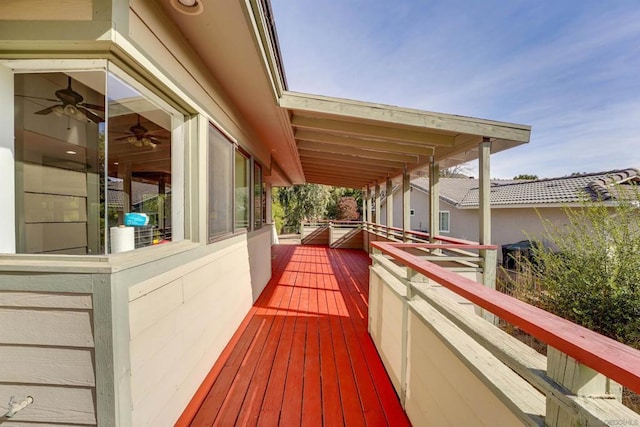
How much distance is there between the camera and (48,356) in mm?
1307

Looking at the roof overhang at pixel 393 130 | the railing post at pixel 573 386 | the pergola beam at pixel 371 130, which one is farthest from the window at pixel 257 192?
the railing post at pixel 573 386

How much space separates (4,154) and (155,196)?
2.85ft

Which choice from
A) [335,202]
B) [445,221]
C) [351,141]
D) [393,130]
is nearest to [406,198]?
[351,141]

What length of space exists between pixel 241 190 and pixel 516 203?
10.4 m

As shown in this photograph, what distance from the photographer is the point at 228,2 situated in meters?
Answer: 1.52

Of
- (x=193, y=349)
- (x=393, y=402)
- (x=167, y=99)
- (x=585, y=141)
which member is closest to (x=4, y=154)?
(x=167, y=99)

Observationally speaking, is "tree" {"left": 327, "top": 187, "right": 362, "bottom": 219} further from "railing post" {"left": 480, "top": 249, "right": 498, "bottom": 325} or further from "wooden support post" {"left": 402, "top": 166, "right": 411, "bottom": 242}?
"railing post" {"left": 480, "top": 249, "right": 498, "bottom": 325}

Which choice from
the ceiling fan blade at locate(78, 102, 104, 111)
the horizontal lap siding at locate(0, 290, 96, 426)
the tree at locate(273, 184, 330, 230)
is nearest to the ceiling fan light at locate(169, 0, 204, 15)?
the ceiling fan blade at locate(78, 102, 104, 111)

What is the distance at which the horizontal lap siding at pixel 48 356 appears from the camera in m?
1.29

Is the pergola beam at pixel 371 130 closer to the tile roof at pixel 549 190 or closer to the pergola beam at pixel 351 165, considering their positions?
the pergola beam at pixel 351 165

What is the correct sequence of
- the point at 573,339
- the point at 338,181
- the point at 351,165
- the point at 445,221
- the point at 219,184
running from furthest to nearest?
the point at 445,221, the point at 338,181, the point at 351,165, the point at 219,184, the point at 573,339

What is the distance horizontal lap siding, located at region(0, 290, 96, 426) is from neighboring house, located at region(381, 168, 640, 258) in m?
7.27

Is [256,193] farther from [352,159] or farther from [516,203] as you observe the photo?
[516,203]

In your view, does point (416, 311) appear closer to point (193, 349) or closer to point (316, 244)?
point (193, 349)
